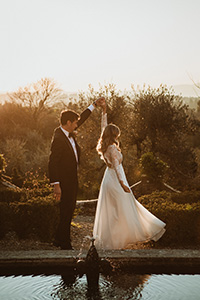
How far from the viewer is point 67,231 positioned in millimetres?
6273

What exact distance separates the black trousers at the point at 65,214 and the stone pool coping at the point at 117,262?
1050 mm

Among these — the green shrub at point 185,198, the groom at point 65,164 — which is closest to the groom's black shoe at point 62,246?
the groom at point 65,164

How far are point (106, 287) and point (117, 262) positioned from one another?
2.39ft

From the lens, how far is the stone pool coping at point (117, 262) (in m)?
4.86

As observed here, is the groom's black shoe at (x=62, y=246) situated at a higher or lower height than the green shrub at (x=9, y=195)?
lower

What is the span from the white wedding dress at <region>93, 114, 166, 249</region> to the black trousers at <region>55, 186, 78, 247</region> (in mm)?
460

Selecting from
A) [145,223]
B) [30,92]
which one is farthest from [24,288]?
[30,92]

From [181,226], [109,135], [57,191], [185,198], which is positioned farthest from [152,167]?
[57,191]

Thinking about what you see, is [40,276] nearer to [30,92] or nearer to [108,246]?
[108,246]

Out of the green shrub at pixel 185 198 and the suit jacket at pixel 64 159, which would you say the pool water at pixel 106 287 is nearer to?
the suit jacket at pixel 64 159

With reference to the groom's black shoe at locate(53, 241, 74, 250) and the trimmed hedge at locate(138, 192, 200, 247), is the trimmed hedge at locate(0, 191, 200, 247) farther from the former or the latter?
the groom's black shoe at locate(53, 241, 74, 250)

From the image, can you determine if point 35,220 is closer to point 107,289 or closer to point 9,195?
point 9,195

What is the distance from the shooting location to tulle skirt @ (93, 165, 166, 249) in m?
6.25

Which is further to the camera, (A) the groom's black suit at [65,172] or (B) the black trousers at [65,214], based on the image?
(B) the black trousers at [65,214]
